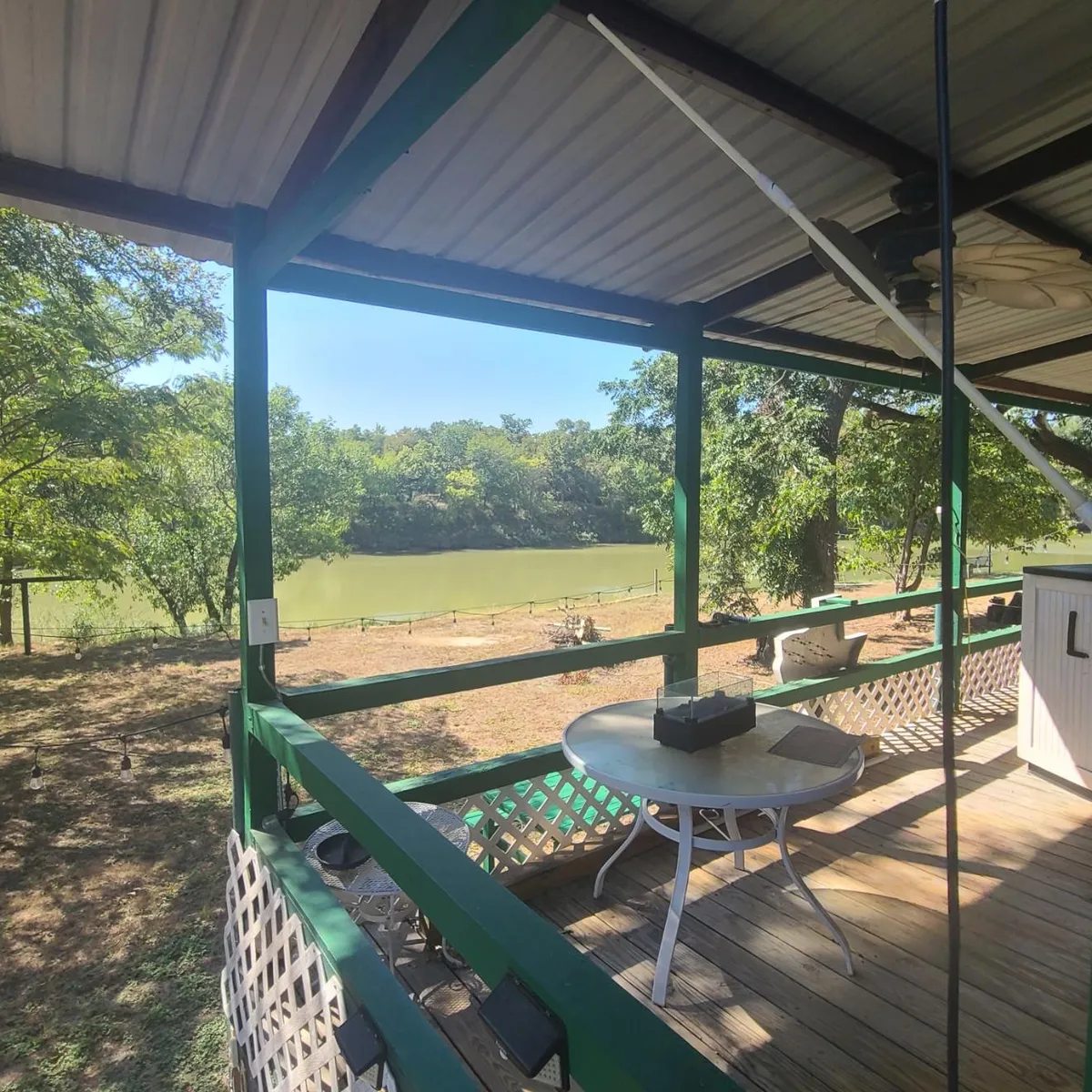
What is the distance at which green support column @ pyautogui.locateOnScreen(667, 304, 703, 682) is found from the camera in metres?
3.25

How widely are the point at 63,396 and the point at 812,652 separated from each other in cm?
611

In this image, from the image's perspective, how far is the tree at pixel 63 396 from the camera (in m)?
5.38

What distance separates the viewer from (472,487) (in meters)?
27.9

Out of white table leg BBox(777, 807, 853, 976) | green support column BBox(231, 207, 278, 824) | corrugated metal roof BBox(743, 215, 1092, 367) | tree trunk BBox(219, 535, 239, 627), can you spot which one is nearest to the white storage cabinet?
corrugated metal roof BBox(743, 215, 1092, 367)

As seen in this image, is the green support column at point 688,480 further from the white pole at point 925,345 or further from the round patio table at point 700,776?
the white pole at point 925,345

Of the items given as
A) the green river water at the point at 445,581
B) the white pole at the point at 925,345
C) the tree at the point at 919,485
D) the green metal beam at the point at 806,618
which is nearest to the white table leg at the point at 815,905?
the green metal beam at the point at 806,618

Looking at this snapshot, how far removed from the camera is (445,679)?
2.55m

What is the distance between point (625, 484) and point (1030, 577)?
16.1 m

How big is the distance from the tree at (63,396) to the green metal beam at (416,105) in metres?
4.82

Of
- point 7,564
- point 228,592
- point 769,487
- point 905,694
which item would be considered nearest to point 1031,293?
point 905,694

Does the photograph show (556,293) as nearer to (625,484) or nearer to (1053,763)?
(1053,763)

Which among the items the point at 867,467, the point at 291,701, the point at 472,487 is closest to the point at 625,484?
the point at 472,487

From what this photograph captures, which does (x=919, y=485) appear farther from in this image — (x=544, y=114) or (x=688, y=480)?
(x=544, y=114)

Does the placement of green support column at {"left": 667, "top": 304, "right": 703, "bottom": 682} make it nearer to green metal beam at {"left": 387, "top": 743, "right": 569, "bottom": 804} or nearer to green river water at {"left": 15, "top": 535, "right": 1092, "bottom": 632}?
green metal beam at {"left": 387, "top": 743, "right": 569, "bottom": 804}
